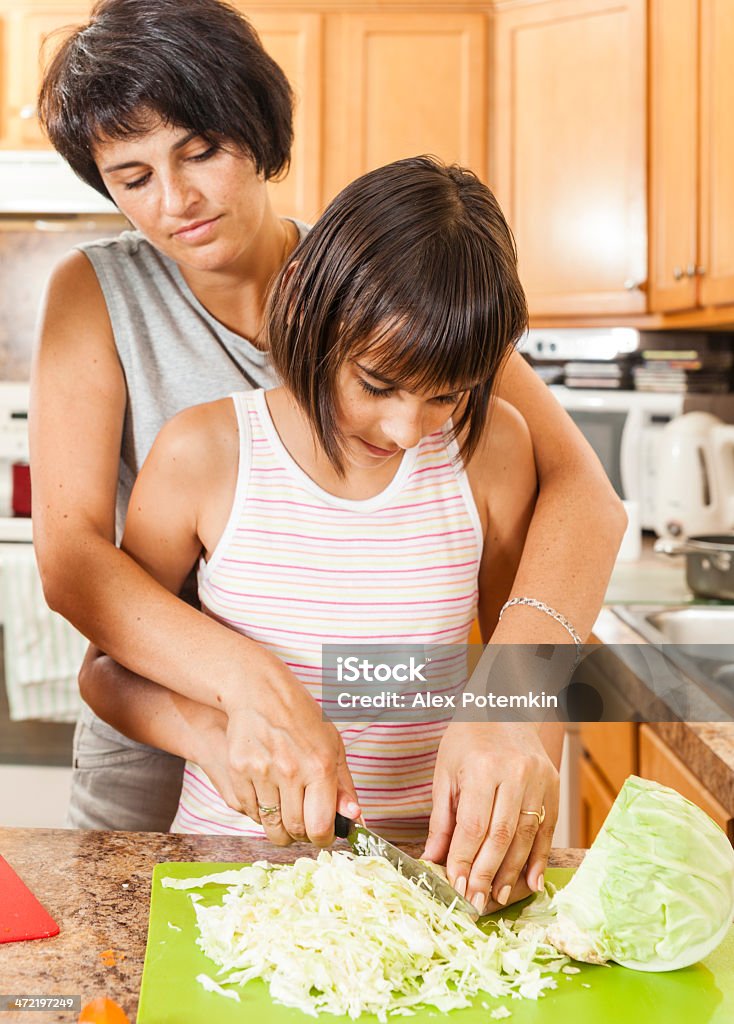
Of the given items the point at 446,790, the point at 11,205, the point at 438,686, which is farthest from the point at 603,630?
the point at 11,205

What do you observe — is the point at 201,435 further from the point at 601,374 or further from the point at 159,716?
→ the point at 601,374

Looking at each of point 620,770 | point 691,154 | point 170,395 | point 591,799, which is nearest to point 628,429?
point 691,154

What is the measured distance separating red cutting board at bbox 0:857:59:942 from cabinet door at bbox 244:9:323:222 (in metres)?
2.55

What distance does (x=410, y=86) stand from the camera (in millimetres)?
3117

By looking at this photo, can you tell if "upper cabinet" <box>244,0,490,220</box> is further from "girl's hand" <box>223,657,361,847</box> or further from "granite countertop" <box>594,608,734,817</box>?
"girl's hand" <box>223,657,361,847</box>

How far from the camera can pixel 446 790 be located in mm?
848

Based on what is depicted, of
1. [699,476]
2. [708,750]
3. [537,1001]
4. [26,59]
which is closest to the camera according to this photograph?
[537,1001]

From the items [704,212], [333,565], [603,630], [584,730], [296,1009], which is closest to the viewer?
[296,1009]

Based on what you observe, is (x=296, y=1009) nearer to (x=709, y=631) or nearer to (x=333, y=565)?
(x=333, y=565)

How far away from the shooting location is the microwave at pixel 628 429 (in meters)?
2.88

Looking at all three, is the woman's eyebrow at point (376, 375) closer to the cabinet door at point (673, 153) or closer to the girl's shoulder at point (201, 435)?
the girl's shoulder at point (201, 435)

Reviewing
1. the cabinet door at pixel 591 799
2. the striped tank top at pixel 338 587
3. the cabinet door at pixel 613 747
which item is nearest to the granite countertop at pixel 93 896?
the striped tank top at pixel 338 587

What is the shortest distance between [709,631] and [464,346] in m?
1.25

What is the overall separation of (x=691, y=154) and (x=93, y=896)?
2.47m
